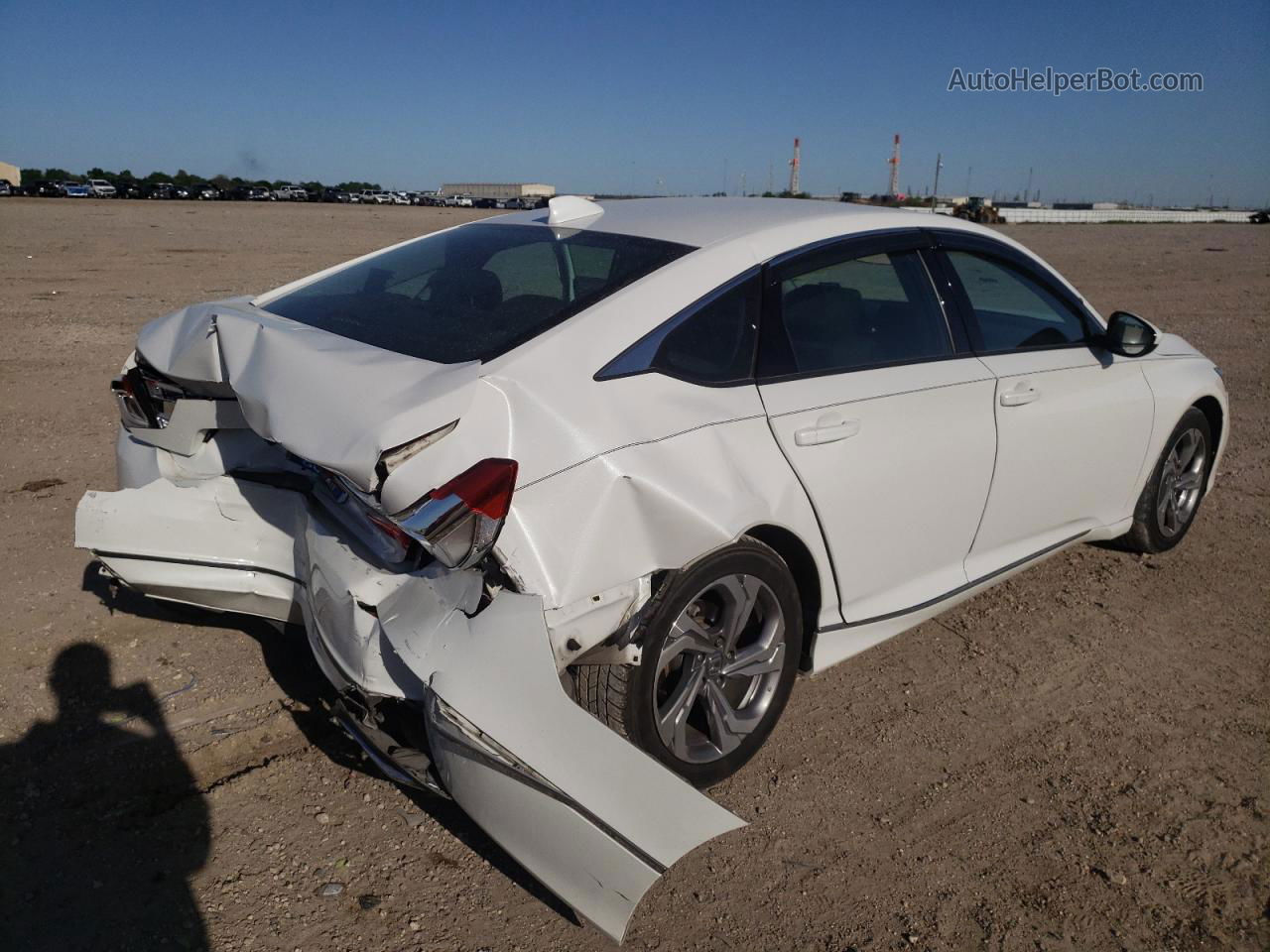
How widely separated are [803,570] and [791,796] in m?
0.71

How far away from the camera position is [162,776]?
309 centimetres

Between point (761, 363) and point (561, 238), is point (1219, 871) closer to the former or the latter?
point (761, 363)

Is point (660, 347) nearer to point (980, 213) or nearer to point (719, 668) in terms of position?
point (719, 668)

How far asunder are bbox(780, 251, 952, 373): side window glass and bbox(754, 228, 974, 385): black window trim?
2 cm

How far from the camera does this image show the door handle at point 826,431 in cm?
303

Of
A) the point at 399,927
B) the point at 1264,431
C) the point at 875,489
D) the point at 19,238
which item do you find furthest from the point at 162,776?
the point at 19,238

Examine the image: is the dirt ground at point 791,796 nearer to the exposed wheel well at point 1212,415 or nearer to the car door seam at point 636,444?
the exposed wheel well at point 1212,415

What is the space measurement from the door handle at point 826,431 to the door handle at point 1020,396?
87cm

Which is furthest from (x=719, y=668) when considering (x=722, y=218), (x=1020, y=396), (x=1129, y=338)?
(x=1129, y=338)

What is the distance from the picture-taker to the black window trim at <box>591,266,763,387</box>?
2.73m

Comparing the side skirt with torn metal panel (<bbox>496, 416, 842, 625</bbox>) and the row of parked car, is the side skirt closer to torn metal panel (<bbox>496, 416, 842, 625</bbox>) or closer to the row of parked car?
torn metal panel (<bbox>496, 416, 842, 625</bbox>)

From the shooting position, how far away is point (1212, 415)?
16.6 ft

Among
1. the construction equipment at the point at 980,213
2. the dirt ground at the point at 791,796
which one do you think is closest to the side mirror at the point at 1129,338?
the dirt ground at the point at 791,796

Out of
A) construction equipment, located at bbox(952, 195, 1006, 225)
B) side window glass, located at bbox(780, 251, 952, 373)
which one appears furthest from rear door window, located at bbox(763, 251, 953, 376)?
construction equipment, located at bbox(952, 195, 1006, 225)
